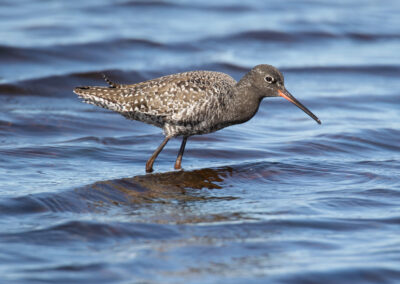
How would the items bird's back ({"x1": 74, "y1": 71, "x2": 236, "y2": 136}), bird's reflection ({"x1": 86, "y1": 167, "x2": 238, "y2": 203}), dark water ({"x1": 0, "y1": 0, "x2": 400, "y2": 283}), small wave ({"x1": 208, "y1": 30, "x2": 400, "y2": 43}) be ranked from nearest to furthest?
dark water ({"x1": 0, "y1": 0, "x2": 400, "y2": 283}) < bird's reflection ({"x1": 86, "y1": 167, "x2": 238, "y2": 203}) < bird's back ({"x1": 74, "y1": 71, "x2": 236, "y2": 136}) < small wave ({"x1": 208, "y1": 30, "x2": 400, "y2": 43})

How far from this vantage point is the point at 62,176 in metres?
9.79

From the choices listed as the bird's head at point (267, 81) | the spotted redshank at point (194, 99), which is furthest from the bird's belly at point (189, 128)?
the bird's head at point (267, 81)

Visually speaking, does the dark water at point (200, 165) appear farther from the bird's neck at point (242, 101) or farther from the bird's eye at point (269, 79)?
the bird's eye at point (269, 79)

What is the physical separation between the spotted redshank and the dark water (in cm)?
79

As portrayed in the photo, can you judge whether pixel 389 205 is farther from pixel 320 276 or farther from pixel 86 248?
pixel 86 248

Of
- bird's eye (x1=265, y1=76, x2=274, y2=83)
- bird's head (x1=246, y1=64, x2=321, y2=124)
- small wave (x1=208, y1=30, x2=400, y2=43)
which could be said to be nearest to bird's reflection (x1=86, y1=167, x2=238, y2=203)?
bird's head (x1=246, y1=64, x2=321, y2=124)

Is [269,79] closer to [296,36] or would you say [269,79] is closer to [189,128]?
[189,128]

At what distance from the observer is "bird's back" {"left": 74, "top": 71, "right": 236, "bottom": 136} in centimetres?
1001

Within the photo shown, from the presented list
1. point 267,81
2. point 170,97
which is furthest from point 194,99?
point 267,81

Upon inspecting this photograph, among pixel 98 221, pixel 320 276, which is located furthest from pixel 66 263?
pixel 320 276

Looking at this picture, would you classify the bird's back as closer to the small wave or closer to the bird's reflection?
the bird's reflection

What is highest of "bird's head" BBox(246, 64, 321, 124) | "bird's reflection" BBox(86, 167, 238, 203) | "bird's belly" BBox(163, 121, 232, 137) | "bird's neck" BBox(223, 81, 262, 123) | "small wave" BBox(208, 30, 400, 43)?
"small wave" BBox(208, 30, 400, 43)

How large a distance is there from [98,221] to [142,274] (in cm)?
153

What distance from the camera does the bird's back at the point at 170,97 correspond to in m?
10.0
